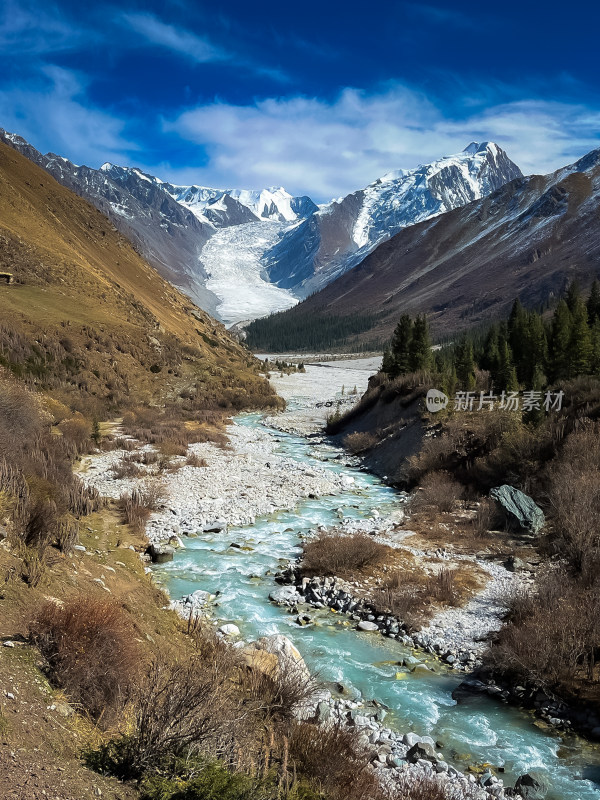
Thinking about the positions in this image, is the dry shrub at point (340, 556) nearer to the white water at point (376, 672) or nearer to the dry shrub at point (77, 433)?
the white water at point (376, 672)

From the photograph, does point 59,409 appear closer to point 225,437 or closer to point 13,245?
point 225,437

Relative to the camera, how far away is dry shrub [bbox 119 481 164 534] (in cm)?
1455

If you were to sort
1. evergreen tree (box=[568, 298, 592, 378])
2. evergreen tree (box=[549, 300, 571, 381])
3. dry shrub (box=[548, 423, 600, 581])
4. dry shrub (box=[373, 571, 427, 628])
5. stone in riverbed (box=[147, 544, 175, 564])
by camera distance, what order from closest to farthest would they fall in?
dry shrub (box=[373, 571, 427, 628]), dry shrub (box=[548, 423, 600, 581]), stone in riverbed (box=[147, 544, 175, 564]), evergreen tree (box=[568, 298, 592, 378]), evergreen tree (box=[549, 300, 571, 381])

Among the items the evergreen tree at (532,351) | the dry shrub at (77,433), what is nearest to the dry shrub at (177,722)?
the dry shrub at (77,433)

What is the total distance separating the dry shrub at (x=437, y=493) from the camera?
18.0 metres

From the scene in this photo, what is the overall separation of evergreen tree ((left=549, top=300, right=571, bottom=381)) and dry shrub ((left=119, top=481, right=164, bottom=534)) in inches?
1361

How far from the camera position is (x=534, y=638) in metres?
8.37

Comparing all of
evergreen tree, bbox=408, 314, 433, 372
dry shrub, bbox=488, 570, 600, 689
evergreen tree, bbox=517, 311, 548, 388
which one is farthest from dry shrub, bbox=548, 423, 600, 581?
evergreen tree, bbox=517, 311, 548, 388

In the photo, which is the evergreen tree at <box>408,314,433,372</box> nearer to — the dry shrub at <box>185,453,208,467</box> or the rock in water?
the dry shrub at <box>185,453,208,467</box>

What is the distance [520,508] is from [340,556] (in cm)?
648

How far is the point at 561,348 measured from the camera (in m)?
44.7

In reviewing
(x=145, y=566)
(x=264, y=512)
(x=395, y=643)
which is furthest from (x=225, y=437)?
(x=395, y=643)

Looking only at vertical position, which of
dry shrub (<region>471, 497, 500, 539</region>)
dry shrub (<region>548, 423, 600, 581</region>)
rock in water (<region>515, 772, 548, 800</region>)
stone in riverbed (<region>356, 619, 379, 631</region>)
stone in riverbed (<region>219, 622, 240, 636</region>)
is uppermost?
dry shrub (<region>548, 423, 600, 581</region>)

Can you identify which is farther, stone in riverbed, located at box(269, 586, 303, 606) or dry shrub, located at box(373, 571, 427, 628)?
stone in riverbed, located at box(269, 586, 303, 606)
